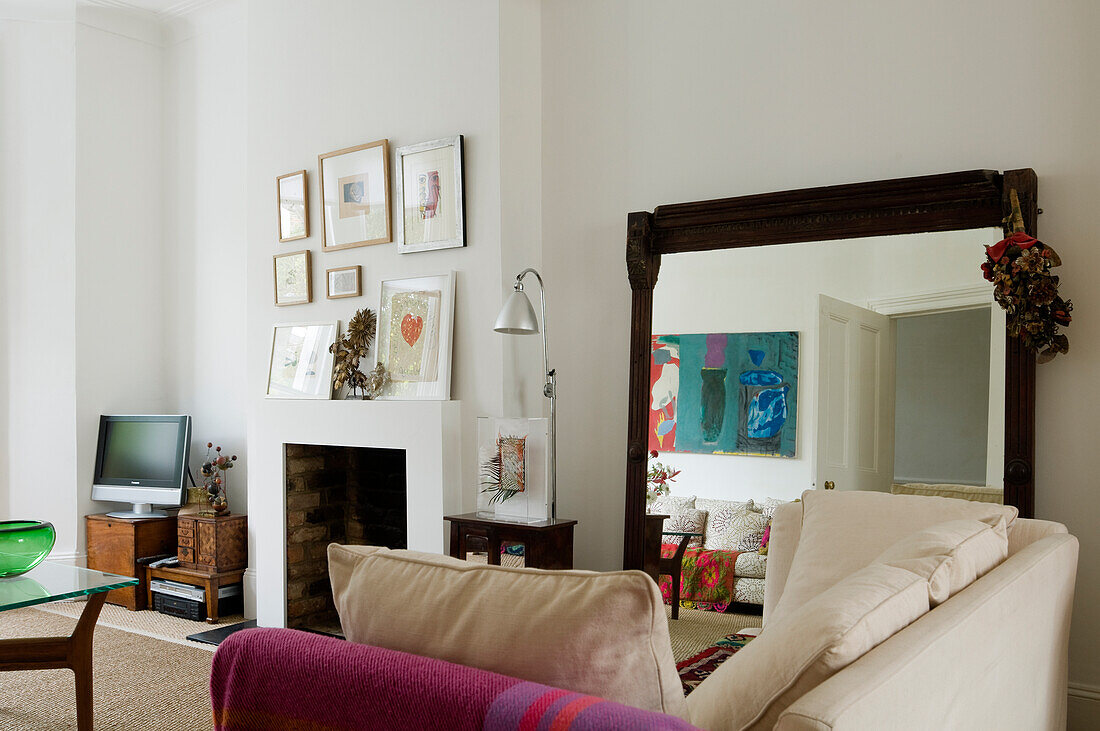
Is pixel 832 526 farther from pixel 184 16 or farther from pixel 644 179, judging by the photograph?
pixel 184 16

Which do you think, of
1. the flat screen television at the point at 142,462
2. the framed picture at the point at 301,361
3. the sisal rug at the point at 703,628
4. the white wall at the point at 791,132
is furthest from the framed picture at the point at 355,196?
the sisal rug at the point at 703,628

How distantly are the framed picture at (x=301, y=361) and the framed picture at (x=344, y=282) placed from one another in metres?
0.16

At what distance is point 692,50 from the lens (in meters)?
3.68

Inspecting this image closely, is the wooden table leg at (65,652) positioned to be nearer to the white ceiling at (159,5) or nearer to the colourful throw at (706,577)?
the colourful throw at (706,577)

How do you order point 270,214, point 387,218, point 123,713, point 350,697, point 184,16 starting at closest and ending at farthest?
point 350,697
point 123,713
point 387,218
point 270,214
point 184,16

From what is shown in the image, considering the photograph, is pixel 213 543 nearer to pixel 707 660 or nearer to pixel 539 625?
pixel 707 660

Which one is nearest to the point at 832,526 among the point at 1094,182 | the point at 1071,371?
the point at 1071,371

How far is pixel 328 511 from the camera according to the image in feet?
15.9

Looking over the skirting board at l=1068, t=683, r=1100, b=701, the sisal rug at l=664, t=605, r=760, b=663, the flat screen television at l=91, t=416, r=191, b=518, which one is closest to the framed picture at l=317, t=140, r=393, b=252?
the flat screen television at l=91, t=416, r=191, b=518

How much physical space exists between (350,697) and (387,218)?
3303 mm

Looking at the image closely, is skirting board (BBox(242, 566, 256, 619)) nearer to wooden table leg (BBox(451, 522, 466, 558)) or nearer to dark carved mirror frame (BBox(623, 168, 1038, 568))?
wooden table leg (BBox(451, 522, 466, 558))

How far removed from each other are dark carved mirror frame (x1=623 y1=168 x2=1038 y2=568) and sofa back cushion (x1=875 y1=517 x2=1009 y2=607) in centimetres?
104

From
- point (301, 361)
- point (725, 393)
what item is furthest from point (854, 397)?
point (301, 361)

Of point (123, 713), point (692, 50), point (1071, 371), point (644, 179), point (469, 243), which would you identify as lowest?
point (123, 713)
